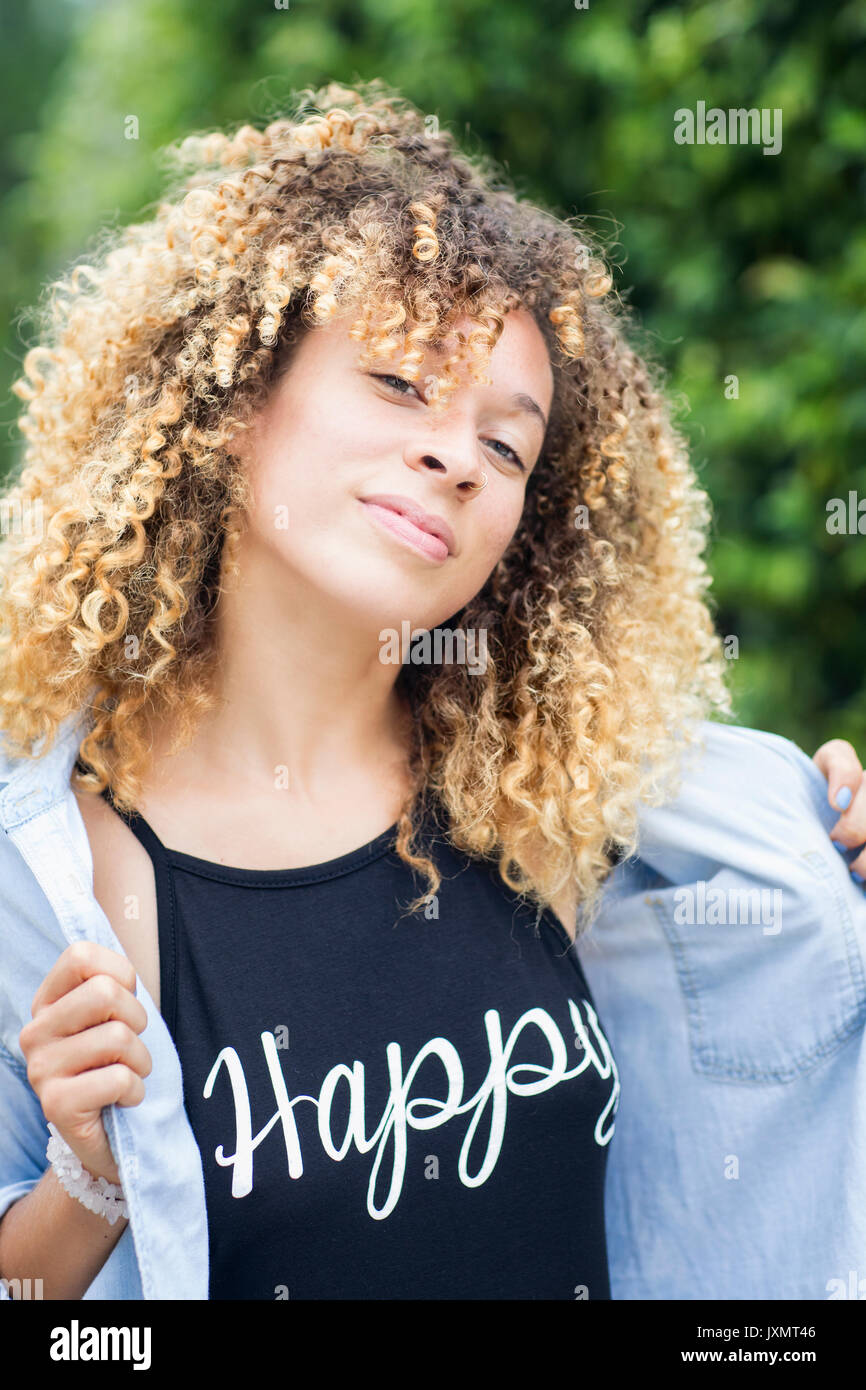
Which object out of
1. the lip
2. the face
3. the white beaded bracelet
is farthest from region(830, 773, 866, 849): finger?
the white beaded bracelet

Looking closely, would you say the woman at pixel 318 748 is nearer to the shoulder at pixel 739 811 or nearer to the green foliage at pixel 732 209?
the shoulder at pixel 739 811

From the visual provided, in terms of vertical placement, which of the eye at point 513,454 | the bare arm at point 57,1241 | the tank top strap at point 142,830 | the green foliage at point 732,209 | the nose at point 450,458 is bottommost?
the bare arm at point 57,1241

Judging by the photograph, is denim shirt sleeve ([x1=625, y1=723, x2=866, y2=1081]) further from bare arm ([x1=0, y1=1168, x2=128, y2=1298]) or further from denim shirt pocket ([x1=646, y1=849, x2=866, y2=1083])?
bare arm ([x1=0, y1=1168, x2=128, y2=1298])

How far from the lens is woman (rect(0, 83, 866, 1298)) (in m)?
1.39

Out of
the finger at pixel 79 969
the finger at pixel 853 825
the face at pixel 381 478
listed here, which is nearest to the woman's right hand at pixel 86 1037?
the finger at pixel 79 969

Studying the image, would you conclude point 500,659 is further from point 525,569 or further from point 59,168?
point 59,168

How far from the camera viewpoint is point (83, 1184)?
4.39 feet

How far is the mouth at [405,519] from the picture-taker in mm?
1481

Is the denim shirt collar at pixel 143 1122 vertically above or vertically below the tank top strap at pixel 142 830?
below

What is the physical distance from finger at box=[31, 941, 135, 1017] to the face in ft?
1.76

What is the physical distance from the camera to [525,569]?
1.96 m

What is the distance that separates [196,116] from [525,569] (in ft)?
9.16

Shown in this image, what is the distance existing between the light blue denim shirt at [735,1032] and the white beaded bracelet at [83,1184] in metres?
0.46

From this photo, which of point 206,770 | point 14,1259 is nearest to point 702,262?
point 206,770
